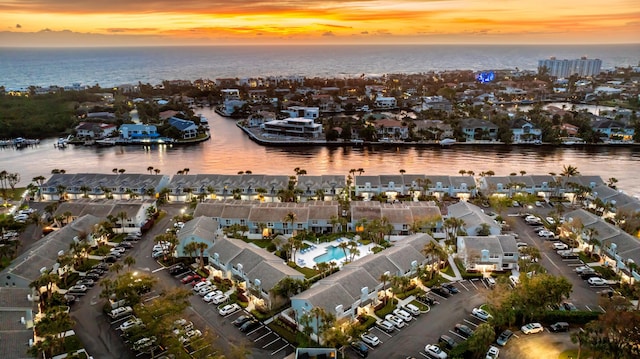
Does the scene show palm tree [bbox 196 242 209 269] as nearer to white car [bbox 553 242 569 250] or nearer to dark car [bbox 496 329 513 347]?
dark car [bbox 496 329 513 347]

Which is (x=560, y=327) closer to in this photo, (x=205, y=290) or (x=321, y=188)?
(x=205, y=290)

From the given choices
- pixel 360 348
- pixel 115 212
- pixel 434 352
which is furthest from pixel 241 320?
pixel 115 212

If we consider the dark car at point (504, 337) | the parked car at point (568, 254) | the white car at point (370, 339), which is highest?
the parked car at point (568, 254)

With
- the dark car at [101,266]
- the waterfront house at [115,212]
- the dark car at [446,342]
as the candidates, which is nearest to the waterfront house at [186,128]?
the waterfront house at [115,212]

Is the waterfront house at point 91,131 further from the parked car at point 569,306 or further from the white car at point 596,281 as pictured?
the white car at point 596,281

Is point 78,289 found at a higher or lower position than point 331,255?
lower

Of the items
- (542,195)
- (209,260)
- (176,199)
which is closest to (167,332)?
(209,260)
